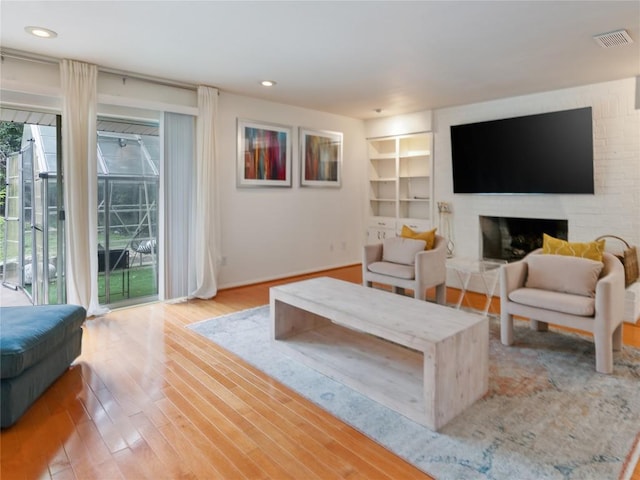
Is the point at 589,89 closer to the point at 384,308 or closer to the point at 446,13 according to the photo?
the point at 446,13

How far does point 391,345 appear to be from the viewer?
300cm

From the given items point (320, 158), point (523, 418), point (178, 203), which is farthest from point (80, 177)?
point (523, 418)

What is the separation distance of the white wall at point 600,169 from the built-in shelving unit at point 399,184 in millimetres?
1014

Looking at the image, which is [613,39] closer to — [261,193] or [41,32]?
[261,193]

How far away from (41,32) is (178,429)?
3.04 meters

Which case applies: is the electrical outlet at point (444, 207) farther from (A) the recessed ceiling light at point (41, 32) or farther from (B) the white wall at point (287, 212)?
(A) the recessed ceiling light at point (41, 32)

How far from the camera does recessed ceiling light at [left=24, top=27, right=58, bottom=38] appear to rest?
9.64 ft

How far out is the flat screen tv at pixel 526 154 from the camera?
426 centimetres

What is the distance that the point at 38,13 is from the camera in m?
2.68

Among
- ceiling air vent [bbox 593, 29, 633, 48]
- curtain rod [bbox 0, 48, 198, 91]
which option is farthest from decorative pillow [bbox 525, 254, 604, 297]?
curtain rod [bbox 0, 48, 198, 91]

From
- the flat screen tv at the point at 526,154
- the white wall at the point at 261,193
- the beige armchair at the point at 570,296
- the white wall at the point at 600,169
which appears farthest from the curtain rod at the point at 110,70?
the beige armchair at the point at 570,296

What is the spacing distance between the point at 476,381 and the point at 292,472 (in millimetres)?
1210

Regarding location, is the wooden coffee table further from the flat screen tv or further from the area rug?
the flat screen tv

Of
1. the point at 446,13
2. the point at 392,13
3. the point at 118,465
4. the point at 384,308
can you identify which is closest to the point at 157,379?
the point at 118,465
